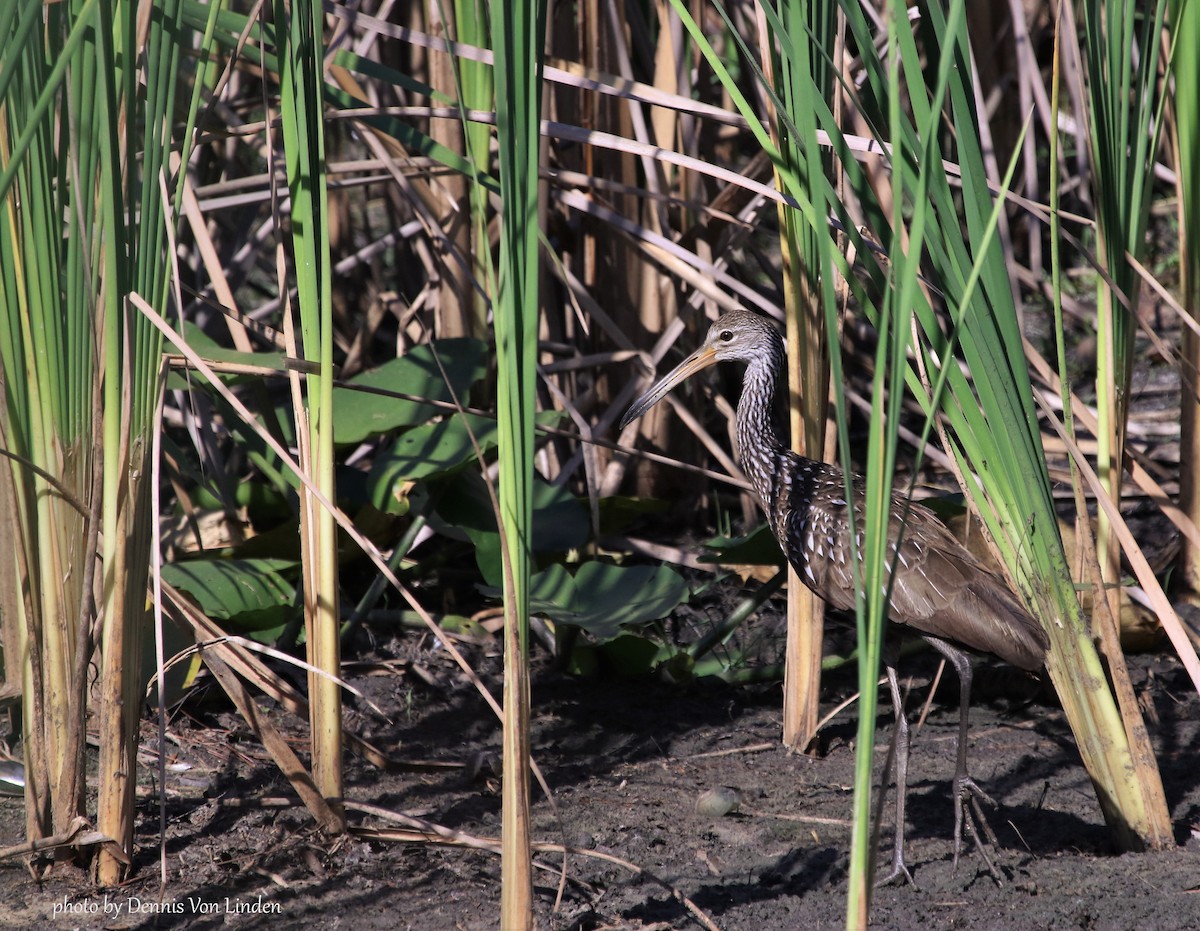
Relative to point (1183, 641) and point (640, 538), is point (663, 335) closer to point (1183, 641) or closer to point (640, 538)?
point (640, 538)

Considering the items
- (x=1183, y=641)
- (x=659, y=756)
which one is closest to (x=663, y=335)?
(x=659, y=756)

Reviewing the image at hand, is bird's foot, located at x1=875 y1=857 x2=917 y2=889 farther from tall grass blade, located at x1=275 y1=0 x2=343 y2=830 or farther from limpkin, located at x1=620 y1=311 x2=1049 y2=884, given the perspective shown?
tall grass blade, located at x1=275 y1=0 x2=343 y2=830

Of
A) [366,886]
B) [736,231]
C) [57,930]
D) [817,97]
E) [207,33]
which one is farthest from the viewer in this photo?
[736,231]

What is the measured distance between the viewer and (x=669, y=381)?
376 cm

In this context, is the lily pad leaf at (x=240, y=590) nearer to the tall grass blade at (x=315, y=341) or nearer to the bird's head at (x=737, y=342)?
the tall grass blade at (x=315, y=341)

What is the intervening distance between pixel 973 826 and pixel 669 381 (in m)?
1.58

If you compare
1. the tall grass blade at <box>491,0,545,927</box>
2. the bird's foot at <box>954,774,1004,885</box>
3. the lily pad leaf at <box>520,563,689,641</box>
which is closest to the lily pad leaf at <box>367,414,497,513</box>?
the lily pad leaf at <box>520,563,689,641</box>

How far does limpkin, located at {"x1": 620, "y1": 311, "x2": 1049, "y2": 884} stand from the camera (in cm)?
295

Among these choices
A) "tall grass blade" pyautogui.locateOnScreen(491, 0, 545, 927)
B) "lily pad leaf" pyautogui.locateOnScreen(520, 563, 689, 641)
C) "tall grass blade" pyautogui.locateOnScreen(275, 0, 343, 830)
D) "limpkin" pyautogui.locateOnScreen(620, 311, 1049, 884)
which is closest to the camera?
"tall grass blade" pyautogui.locateOnScreen(491, 0, 545, 927)

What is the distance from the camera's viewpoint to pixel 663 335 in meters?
4.24

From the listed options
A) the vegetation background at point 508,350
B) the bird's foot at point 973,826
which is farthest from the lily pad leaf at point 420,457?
the bird's foot at point 973,826

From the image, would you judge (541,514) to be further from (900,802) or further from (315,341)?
(315,341)

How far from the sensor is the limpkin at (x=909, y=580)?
295 centimetres

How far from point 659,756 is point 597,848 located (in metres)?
0.70
